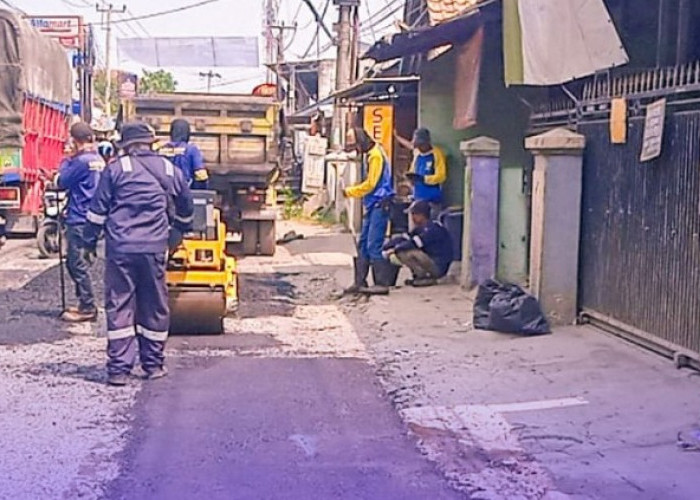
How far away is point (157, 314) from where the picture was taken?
353 inches

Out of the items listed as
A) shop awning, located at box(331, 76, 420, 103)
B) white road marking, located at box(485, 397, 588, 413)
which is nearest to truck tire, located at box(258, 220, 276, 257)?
shop awning, located at box(331, 76, 420, 103)

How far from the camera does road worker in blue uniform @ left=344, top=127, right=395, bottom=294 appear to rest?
13727mm

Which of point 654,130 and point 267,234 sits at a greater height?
point 654,130

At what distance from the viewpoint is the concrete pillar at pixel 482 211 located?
44.7 feet

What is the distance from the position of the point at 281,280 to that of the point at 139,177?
7060 mm

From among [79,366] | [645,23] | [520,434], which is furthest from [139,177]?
[645,23]

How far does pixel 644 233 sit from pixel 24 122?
12.3 m

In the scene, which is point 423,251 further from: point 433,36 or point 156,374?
point 156,374

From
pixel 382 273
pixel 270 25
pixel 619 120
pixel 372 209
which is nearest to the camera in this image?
pixel 619 120

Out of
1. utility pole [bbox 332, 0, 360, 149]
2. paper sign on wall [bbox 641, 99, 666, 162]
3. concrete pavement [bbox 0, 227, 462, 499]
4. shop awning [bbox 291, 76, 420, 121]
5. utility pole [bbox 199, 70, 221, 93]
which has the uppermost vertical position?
utility pole [bbox 199, 70, 221, 93]

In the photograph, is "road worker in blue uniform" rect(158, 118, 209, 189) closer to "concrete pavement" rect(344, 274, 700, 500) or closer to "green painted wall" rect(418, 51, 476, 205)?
"concrete pavement" rect(344, 274, 700, 500)

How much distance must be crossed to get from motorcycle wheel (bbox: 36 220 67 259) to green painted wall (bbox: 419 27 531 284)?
5787mm

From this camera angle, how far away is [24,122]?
19141 millimetres

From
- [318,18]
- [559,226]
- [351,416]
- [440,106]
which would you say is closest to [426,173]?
[440,106]
